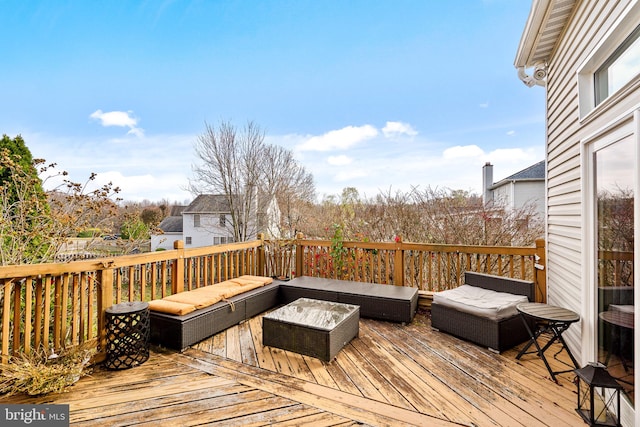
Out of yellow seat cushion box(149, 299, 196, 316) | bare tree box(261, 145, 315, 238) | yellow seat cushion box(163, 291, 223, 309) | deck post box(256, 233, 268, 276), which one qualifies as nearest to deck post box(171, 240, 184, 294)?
yellow seat cushion box(163, 291, 223, 309)

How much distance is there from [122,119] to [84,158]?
1.71 metres

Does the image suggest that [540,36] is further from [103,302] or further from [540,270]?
[103,302]

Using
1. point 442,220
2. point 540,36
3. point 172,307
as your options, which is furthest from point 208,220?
point 540,36

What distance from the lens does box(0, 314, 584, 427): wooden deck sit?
2041mm

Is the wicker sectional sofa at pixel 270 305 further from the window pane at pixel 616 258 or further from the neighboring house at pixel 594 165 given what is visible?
the window pane at pixel 616 258

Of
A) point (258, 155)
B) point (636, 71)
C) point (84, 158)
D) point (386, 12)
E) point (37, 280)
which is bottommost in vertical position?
point (37, 280)

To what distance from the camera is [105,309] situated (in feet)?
9.47

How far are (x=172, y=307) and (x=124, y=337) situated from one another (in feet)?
1.75

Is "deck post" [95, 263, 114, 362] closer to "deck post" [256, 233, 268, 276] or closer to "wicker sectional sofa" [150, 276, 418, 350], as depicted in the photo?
"wicker sectional sofa" [150, 276, 418, 350]

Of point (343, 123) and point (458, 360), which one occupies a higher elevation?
point (343, 123)

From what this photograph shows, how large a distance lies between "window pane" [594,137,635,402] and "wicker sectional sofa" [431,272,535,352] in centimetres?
83

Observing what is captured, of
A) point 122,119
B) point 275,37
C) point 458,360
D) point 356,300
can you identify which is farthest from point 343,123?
point 458,360

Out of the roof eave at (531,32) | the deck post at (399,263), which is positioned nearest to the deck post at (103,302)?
the deck post at (399,263)

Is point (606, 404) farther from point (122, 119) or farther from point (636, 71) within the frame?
point (122, 119)
